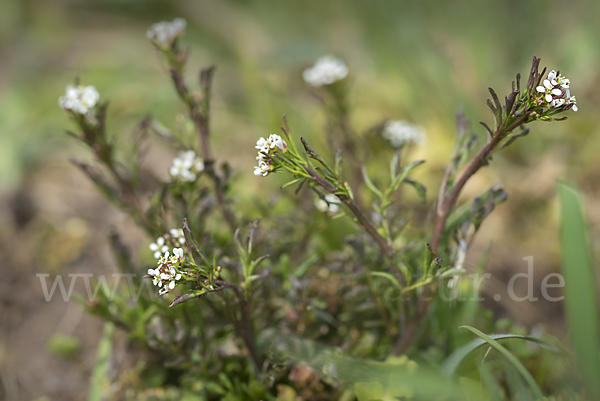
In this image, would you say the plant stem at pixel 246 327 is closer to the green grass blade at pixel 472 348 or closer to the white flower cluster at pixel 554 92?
the green grass blade at pixel 472 348

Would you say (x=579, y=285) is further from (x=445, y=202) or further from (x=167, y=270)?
(x=167, y=270)

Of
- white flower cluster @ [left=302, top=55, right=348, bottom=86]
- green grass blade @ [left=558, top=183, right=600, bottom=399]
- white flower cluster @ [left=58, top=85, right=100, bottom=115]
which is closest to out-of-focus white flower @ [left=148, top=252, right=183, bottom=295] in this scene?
white flower cluster @ [left=58, top=85, right=100, bottom=115]

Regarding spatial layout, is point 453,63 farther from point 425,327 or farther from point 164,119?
point 425,327

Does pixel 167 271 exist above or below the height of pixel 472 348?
above

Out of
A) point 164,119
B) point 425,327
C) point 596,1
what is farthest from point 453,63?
point 425,327

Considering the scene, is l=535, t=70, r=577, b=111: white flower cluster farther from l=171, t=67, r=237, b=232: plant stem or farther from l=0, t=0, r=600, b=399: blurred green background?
l=0, t=0, r=600, b=399: blurred green background

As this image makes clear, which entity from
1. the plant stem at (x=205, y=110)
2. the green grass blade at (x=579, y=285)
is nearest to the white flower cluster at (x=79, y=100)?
the plant stem at (x=205, y=110)

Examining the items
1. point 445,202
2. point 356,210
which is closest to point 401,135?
point 445,202
